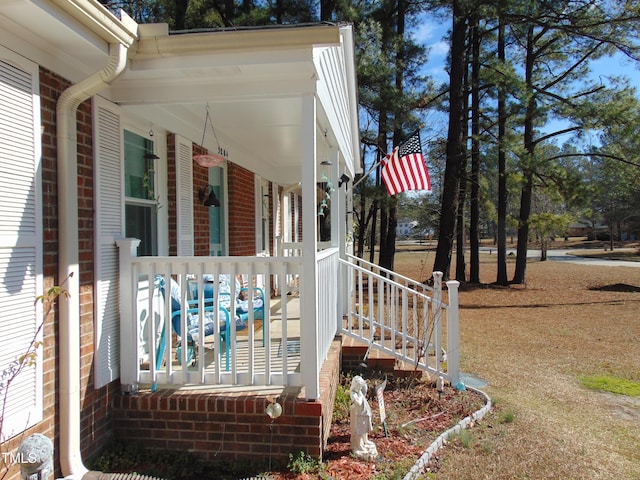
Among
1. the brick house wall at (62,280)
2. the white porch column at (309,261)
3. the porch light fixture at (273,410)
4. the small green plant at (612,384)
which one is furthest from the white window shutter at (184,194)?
the small green plant at (612,384)

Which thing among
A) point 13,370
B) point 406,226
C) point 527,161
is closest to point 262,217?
point 13,370

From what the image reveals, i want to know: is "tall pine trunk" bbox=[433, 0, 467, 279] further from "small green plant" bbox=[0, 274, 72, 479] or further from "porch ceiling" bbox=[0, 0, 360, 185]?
"small green plant" bbox=[0, 274, 72, 479]

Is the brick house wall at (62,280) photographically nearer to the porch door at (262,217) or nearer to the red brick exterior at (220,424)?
the red brick exterior at (220,424)

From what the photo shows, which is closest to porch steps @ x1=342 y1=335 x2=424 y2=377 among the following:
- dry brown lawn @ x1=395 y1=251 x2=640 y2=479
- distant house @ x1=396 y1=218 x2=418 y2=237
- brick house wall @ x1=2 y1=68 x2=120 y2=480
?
dry brown lawn @ x1=395 y1=251 x2=640 y2=479

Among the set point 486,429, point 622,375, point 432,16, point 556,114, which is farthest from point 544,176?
point 486,429

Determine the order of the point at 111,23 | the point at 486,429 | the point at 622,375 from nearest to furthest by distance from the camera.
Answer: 1. the point at 111,23
2. the point at 486,429
3. the point at 622,375

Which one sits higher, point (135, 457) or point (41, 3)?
point (41, 3)

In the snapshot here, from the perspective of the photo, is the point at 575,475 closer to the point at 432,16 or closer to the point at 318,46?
the point at 318,46

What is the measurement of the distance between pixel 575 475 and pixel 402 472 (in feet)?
4.10

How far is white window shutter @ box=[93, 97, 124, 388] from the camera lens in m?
3.14

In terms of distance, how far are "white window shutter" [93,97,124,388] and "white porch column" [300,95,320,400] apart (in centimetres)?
139

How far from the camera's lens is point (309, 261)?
3.25 meters

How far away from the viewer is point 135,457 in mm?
3188

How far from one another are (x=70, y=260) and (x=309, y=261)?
1.54m
